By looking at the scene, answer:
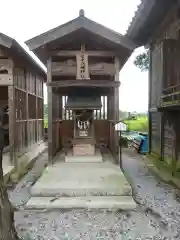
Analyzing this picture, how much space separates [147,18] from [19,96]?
508 centimetres

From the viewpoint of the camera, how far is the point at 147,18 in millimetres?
8422

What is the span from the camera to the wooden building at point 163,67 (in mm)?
7613

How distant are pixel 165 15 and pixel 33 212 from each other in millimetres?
6842

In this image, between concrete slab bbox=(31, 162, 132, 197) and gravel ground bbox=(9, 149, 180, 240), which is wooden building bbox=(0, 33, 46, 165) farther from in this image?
gravel ground bbox=(9, 149, 180, 240)

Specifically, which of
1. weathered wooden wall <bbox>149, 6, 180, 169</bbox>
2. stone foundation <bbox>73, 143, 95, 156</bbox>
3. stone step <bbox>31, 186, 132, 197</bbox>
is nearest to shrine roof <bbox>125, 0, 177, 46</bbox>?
weathered wooden wall <bbox>149, 6, 180, 169</bbox>

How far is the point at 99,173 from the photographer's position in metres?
7.57

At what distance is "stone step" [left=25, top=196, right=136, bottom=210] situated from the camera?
19.1 ft

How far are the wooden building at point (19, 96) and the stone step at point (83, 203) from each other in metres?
2.41

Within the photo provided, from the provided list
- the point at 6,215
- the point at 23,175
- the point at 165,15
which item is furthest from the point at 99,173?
the point at 165,15

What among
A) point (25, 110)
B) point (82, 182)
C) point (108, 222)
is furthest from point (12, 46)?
point (108, 222)

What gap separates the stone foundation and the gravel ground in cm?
310

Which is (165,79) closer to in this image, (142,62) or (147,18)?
(147,18)

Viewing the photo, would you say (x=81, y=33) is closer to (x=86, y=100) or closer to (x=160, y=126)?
(x=86, y=100)

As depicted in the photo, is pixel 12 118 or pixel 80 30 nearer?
pixel 12 118
